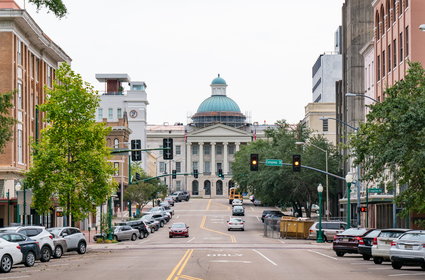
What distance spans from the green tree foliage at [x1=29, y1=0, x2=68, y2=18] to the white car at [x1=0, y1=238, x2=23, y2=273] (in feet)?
33.3

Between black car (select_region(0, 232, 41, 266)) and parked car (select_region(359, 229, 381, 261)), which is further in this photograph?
parked car (select_region(359, 229, 381, 261))

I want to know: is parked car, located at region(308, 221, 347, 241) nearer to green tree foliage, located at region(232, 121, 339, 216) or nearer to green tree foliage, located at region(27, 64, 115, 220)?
green tree foliage, located at region(27, 64, 115, 220)

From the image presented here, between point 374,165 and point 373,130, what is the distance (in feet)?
8.01

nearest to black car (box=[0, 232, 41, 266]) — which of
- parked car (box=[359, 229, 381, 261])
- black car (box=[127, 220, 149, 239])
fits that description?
parked car (box=[359, 229, 381, 261])

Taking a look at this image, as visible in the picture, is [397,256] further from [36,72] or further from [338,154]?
[338,154]

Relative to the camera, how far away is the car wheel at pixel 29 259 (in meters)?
34.5

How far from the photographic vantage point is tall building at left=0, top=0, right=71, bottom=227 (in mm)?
58719

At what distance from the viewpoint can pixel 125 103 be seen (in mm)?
171250

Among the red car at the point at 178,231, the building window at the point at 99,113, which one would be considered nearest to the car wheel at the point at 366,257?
the red car at the point at 178,231

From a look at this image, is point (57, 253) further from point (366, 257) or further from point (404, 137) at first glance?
point (404, 137)

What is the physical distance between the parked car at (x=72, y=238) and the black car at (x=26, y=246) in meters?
7.86

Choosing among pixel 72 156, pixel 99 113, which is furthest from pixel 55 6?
pixel 99 113

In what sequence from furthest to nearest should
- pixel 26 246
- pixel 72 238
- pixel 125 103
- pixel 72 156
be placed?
pixel 125 103 → pixel 72 156 → pixel 72 238 → pixel 26 246

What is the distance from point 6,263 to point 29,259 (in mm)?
3455
